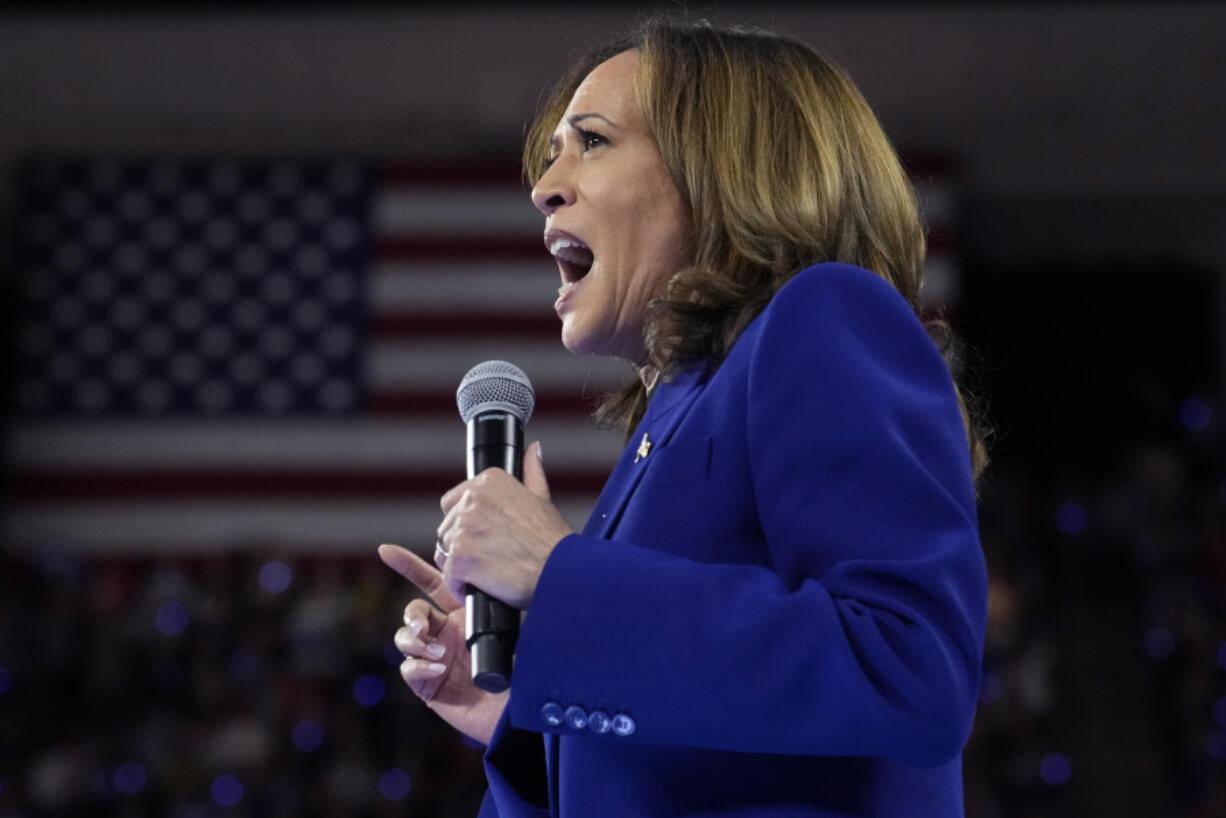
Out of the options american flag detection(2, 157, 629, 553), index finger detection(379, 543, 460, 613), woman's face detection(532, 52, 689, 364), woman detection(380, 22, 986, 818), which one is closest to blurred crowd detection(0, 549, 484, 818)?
american flag detection(2, 157, 629, 553)

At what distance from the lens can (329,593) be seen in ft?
21.8

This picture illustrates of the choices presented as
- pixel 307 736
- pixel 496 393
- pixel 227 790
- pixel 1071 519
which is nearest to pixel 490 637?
pixel 496 393

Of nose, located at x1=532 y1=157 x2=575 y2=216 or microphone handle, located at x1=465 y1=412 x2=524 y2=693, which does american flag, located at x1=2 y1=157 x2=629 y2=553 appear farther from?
microphone handle, located at x1=465 y1=412 x2=524 y2=693

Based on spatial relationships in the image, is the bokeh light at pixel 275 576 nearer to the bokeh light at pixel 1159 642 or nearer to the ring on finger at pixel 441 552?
the bokeh light at pixel 1159 642

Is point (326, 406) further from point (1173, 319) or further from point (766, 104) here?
point (766, 104)

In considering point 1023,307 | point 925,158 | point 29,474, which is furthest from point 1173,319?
point 29,474

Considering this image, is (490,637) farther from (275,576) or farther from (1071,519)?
(1071,519)

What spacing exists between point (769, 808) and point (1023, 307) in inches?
309

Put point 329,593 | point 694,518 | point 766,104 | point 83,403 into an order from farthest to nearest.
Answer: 1. point 83,403
2. point 329,593
3. point 766,104
4. point 694,518

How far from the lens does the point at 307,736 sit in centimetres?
593

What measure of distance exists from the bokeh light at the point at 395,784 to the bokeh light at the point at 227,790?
0.53 m

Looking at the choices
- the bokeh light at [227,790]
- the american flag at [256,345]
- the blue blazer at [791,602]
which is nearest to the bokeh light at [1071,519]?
the american flag at [256,345]

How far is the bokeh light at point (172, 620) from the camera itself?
6.40 m

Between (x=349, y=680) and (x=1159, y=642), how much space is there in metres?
3.53
